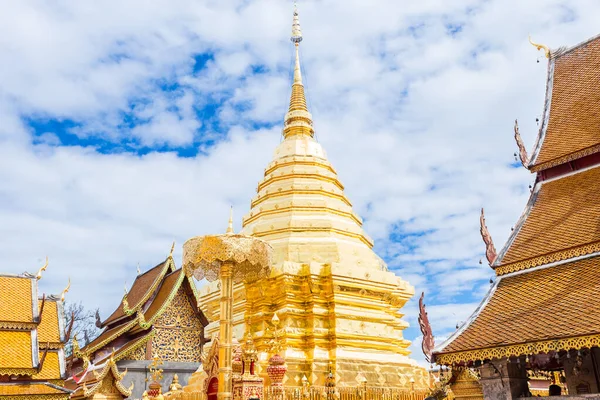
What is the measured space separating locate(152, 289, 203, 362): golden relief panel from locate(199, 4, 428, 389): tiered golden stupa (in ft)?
7.39

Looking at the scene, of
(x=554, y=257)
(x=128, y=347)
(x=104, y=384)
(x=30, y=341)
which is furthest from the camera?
(x=128, y=347)

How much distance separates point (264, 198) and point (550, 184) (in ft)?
25.7

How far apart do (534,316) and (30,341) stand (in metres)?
10.7

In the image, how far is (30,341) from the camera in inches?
496

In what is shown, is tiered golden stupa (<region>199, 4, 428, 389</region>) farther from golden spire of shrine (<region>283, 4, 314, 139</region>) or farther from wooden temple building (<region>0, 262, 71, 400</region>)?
wooden temple building (<region>0, 262, 71, 400</region>)

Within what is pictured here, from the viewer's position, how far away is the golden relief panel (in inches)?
633

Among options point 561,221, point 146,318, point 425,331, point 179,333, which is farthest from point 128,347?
point 561,221

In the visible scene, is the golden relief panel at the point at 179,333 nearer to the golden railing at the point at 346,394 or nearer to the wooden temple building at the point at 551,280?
the golden railing at the point at 346,394

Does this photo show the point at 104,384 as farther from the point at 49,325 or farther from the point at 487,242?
the point at 487,242

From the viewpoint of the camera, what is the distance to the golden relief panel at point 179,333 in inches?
633

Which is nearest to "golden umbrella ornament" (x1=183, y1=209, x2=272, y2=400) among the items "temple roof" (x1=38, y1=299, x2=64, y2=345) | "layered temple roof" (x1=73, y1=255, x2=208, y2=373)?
"temple roof" (x1=38, y1=299, x2=64, y2=345)

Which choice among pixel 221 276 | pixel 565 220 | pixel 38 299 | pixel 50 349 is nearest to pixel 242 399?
pixel 221 276

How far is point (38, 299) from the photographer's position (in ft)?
46.3

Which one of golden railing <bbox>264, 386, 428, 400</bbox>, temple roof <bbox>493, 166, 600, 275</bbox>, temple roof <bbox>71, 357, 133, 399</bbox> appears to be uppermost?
temple roof <bbox>493, 166, 600, 275</bbox>
